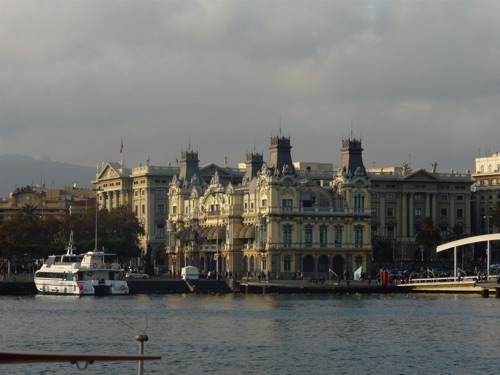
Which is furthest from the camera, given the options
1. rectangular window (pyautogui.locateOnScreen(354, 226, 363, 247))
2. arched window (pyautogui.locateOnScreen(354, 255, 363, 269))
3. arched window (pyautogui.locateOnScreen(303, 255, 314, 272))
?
rectangular window (pyautogui.locateOnScreen(354, 226, 363, 247))

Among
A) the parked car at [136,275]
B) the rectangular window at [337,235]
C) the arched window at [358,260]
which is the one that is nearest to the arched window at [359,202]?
the rectangular window at [337,235]

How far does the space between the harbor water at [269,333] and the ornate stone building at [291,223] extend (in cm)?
3814

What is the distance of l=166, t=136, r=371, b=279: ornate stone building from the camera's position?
176375mm

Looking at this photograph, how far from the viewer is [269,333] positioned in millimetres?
91625

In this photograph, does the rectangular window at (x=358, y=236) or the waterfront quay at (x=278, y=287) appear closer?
the waterfront quay at (x=278, y=287)

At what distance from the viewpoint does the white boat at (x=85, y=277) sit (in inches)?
5792

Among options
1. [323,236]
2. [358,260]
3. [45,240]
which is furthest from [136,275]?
[358,260]

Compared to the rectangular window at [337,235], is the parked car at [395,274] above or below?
below

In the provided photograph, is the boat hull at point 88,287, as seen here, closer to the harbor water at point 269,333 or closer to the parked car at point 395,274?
the harbor water at point 269,333

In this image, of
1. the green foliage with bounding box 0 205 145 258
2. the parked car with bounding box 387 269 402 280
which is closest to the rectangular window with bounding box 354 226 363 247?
the parked car with bounding box 387 269 402 280

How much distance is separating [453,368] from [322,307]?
52.7 m

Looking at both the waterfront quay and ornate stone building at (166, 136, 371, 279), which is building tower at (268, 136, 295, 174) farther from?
the waterfront quay

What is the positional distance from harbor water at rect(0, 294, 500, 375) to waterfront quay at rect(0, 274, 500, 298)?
884cm

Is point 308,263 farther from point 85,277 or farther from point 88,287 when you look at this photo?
point 88,287
